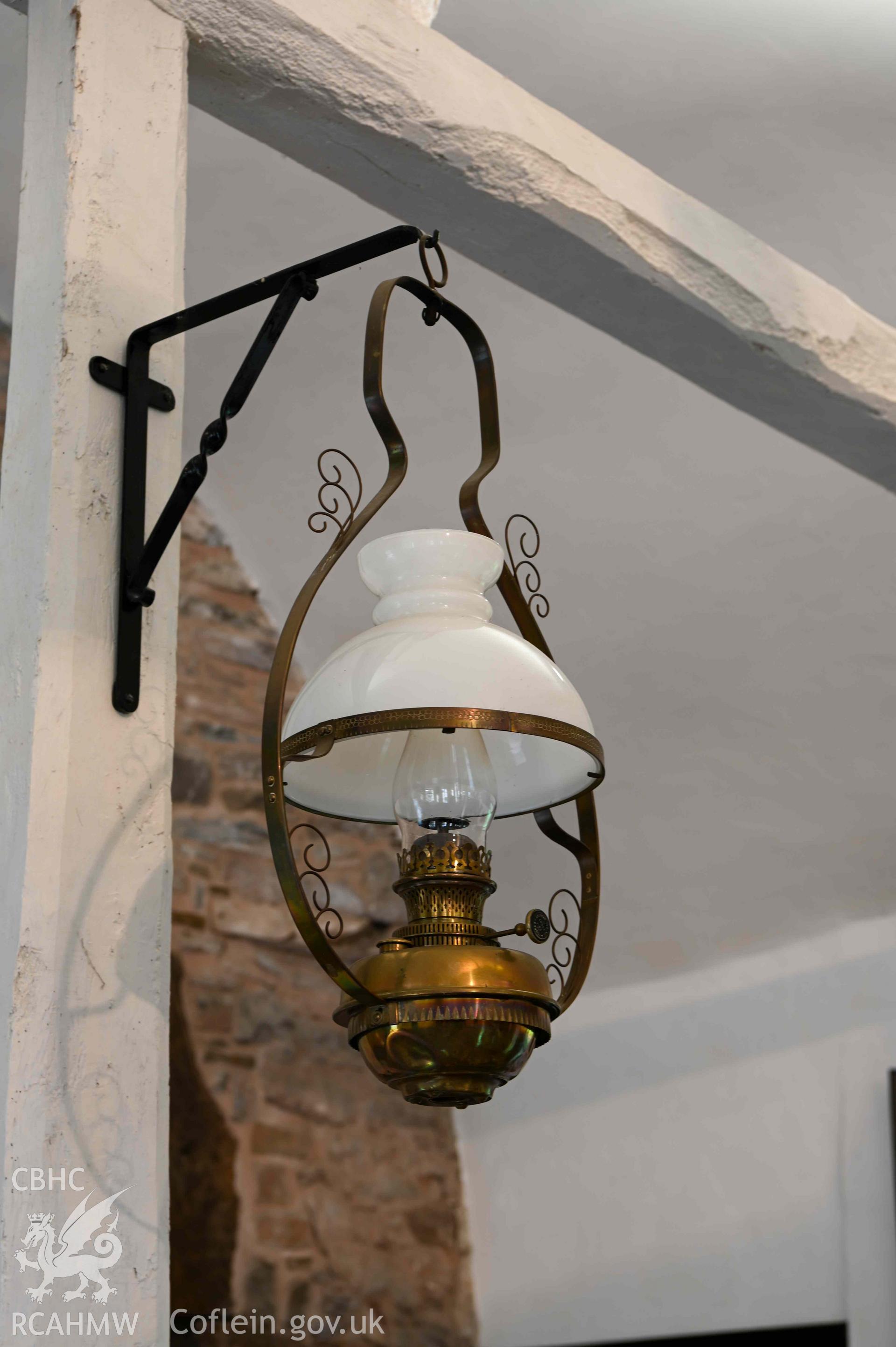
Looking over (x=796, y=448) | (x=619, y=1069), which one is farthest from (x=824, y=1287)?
(x=796, y=448)

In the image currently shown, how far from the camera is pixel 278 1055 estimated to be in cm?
391

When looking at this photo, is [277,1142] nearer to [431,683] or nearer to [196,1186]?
[196,1186]

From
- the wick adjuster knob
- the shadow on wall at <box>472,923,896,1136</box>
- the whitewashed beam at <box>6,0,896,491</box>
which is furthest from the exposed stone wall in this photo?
the wick adjuster knob

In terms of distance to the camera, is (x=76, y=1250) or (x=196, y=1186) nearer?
(x=76, y=1250)

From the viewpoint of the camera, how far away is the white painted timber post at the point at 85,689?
1.26 meters

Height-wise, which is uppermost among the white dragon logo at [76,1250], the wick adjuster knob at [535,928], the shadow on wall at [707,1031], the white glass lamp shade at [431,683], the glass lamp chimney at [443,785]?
the shadow on wall at [707,1031]

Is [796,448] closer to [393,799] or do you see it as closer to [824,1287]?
[824,1287]

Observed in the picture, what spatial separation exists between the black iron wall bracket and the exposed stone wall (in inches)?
98.2

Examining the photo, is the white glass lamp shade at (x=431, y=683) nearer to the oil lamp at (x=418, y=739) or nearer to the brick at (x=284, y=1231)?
the oil lamp at (x=418, y=739)

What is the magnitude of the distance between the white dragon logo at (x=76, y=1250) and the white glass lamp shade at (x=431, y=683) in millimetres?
416

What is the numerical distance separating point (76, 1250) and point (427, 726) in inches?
21.2

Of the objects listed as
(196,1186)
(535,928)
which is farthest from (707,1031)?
(535,928)

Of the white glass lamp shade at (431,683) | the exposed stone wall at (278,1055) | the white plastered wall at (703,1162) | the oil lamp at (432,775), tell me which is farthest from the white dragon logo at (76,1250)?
the white plastered wall at (703,1162)

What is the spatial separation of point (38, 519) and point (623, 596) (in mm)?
2464
